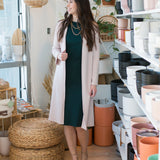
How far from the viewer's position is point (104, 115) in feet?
12.2

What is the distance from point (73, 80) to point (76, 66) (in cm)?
13

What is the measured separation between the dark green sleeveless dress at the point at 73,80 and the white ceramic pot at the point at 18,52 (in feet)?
3.80

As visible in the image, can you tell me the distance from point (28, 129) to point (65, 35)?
3.20 ft

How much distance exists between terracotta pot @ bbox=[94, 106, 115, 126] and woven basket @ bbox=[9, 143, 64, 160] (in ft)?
2.23

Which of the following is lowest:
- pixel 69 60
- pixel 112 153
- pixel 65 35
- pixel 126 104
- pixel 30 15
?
pixel 112 153

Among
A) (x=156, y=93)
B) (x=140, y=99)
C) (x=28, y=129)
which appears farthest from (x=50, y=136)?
(x=156, y=93)

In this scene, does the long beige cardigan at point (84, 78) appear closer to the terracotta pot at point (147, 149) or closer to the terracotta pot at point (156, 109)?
the terracotta pot at point (147, 149)

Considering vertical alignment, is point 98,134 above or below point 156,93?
below

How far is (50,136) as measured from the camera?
10.4 feet

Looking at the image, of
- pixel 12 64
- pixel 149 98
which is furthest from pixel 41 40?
pixel 149 98

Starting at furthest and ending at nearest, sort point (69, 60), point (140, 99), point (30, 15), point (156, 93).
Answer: point (30, 15) < point (69, 60) < point (140, 99) < point (156, 93)

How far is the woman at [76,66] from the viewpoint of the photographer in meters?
2.89

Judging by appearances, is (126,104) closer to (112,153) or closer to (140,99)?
(140,99)

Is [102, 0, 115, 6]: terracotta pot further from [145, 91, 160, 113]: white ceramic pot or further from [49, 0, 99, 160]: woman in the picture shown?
[145, 91, 160, 113]: white ceramic pot
